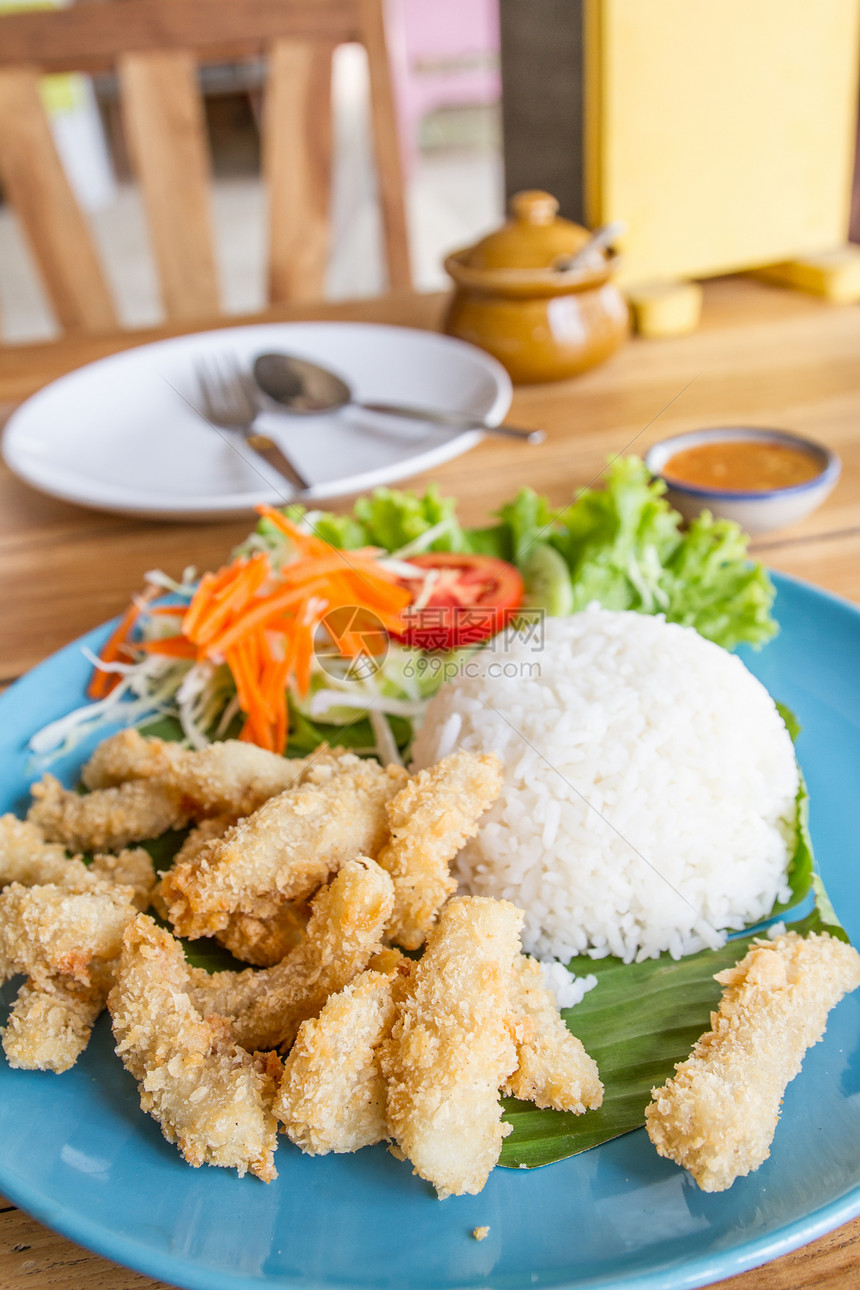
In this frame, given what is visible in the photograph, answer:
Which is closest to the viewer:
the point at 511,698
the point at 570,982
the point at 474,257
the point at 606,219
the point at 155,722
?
the point at 570,982

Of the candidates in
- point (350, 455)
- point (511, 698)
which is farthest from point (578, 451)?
point (511, 698)

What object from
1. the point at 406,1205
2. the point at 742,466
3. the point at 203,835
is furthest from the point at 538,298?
the point at 406,1205

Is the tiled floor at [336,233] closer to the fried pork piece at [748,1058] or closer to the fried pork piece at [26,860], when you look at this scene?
the fried pork piece at [26,860]

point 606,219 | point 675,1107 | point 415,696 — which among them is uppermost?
point 606,219

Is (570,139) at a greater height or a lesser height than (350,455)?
greater

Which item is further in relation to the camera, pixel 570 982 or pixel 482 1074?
pixel 570 982

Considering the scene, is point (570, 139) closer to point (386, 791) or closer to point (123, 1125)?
point (386, 791)

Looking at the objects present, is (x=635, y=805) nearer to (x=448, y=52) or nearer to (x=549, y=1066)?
(x=549, y=1066)

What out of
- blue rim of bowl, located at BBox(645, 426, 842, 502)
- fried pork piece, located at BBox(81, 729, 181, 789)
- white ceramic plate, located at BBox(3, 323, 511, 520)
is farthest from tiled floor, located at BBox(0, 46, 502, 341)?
fried pork piece, located at BBox(81, 729, 181, 789)

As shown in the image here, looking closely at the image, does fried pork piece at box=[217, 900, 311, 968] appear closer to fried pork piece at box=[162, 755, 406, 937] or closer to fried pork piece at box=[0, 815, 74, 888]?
fried pork piece at box=[162, 755, 406, 937]
